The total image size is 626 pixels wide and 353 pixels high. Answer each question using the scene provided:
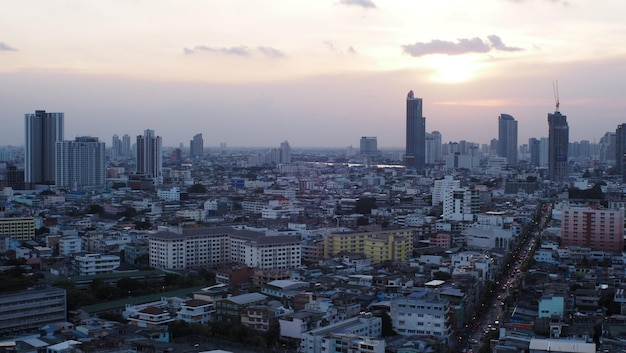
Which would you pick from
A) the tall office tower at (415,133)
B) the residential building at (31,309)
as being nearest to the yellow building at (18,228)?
the residential building at (31,309)

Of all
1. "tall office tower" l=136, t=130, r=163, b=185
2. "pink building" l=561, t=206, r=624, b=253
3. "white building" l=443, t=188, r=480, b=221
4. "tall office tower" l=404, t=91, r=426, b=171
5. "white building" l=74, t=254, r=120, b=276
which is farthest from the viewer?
"tall office tower" l=404, t=91, r=426, b=171

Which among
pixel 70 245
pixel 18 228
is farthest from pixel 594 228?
pixel 18 228

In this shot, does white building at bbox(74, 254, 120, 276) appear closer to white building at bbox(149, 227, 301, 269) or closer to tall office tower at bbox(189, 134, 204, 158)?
white building at bbox(149, 227, 301, 269)

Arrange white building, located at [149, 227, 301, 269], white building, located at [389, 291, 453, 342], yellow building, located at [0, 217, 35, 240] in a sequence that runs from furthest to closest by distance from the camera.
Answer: yellow building, located at [0, 217, 35, 240], white building, located at [149, 227, 301, 269], white building, located at [389, 291, 453, 342]

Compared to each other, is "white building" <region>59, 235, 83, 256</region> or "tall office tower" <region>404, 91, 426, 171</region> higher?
"tall office tower" <region>404, 91, 426, 171</region>

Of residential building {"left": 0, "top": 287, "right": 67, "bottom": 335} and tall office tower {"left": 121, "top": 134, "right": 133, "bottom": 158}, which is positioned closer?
residential building {"left": 0, "top": 287, "right": 67, "bottom": 335}

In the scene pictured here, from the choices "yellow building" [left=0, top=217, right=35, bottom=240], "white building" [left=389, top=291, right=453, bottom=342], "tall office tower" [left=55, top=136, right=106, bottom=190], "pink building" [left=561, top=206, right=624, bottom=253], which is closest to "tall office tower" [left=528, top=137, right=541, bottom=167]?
"tall office tower" [left=55, top=136, right=106, bottom=190]
